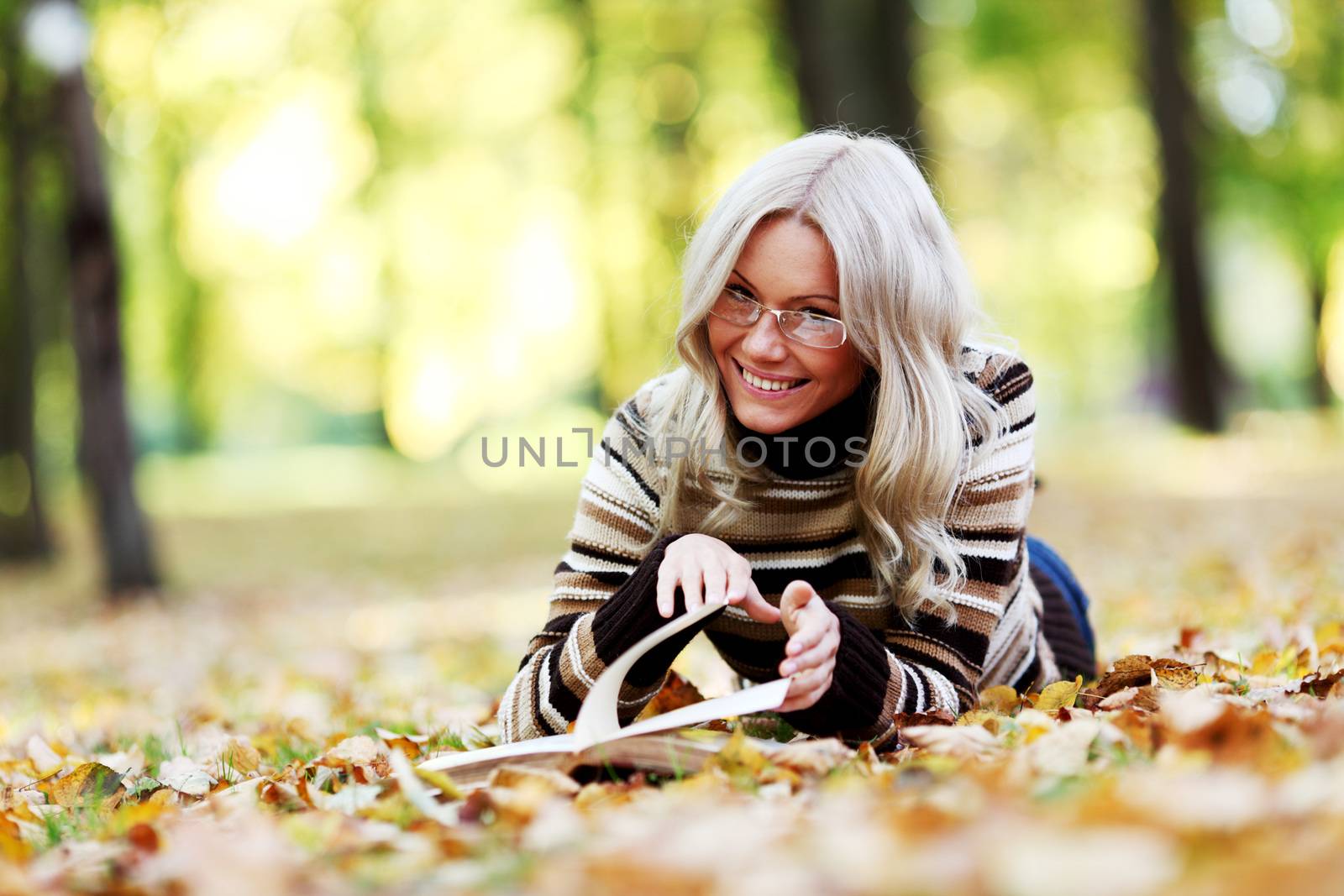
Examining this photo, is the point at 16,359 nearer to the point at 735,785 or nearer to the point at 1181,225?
the point at 1181,225

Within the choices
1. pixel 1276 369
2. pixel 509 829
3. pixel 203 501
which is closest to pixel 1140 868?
pixel 509 829

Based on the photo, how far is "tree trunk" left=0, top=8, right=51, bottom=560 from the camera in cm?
1138

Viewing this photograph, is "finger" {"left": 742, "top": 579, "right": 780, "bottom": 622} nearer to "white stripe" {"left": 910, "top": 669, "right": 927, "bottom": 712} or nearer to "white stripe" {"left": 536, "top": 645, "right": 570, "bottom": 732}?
"white stripe" {"left": 910, "top": 669, "right": 927, "bottom": 712}

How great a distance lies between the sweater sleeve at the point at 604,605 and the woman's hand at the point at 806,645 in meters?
0.21

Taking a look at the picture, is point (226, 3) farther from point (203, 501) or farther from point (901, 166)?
point (901, 166)

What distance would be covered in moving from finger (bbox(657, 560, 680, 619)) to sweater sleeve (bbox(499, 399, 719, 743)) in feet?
0.17

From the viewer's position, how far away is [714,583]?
7.14 feet

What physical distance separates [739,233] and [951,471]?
616 millimetres

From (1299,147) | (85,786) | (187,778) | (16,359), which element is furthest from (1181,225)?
(85,786)

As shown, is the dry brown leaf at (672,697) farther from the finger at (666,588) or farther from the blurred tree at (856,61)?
the blurred tree at (856,61)

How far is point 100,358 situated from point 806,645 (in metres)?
7.39

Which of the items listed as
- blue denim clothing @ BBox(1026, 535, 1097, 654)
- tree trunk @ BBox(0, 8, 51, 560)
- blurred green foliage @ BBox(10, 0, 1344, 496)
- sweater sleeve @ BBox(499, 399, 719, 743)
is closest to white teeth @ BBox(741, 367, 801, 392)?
sweater sleeve @ BBox(499, 399, 719, 743)

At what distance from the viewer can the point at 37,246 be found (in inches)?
568

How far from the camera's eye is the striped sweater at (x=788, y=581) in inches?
92.0
